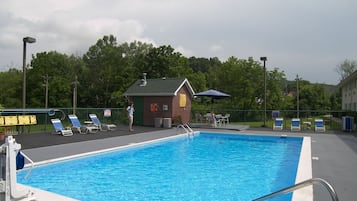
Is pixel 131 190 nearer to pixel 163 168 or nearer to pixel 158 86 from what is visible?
pixel 163 168

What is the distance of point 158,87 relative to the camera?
65.1ft

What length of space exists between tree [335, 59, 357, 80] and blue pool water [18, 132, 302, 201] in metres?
42.0

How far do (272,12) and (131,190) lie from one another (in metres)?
10.1

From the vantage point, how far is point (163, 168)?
27.0 ft

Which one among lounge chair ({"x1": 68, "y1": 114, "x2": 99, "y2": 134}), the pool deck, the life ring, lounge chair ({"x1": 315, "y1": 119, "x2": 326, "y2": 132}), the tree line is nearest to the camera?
the pool deck

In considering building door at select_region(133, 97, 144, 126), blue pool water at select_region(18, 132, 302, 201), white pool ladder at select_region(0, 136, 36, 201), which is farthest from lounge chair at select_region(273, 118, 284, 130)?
white pool ladder at select_region(0, 136, 36, 201)

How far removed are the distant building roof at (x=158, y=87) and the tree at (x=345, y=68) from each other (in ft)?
121

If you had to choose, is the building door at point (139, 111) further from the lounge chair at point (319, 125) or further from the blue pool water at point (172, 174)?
the lounge chair at point (319, 125)

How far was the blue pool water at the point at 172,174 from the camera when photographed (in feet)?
19.5

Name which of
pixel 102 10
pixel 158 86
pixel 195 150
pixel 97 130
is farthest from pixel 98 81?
pixel 195 150

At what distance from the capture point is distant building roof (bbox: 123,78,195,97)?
61.9 feet

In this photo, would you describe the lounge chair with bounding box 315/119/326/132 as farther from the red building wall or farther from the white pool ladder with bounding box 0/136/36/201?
the white pool ladder with bounding box 0/136/36/201

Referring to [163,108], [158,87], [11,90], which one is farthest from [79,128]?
[11,90]

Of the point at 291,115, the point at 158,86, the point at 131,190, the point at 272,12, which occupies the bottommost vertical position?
the point at 131,190
